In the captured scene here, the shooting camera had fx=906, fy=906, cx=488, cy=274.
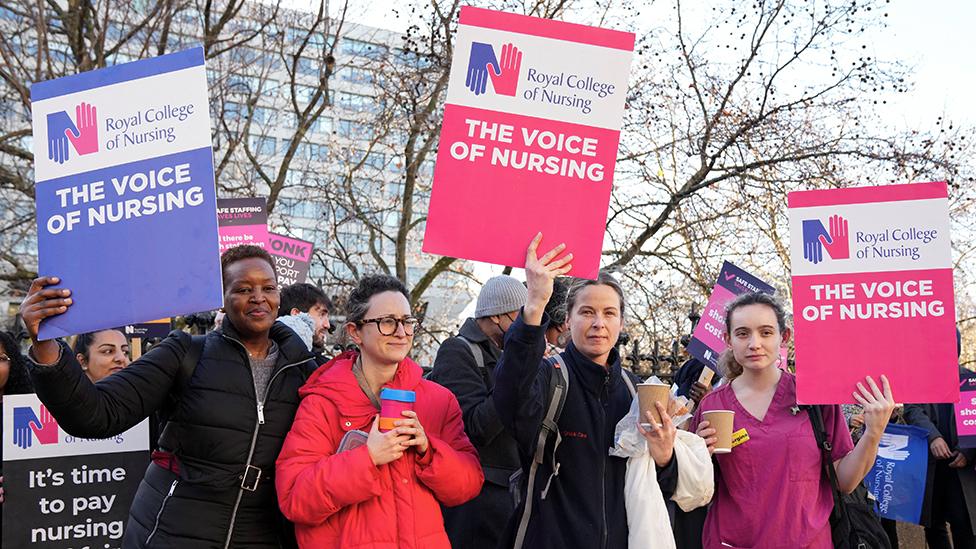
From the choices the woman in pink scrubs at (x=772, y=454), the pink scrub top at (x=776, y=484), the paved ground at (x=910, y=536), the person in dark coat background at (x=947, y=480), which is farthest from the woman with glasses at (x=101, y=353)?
the paved ground at (x=910, y=536)

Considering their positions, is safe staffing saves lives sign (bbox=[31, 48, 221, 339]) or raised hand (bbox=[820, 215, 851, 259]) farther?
raised hand (bbox=[820, 215, 851, 259])

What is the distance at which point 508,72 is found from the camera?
11.0ft

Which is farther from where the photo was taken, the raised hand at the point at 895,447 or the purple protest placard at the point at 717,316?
the purple protest placard at the point at 717,316

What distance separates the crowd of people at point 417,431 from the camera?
2961 mm

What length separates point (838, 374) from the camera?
361cm

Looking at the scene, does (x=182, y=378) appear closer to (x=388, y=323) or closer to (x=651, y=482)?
(x=388, y=323)

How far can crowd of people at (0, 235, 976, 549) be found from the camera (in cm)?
296

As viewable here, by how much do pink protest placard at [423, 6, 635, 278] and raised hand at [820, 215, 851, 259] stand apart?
105 centimetres

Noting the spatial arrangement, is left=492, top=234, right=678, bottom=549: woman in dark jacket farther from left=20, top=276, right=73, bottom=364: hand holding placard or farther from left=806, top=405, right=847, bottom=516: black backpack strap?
left=20, top=276, right=73, bottom=364: hand holding placard

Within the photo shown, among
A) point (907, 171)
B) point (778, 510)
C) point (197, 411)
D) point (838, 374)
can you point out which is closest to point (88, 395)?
point (197, 411)

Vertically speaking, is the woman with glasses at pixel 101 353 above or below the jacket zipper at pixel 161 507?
above

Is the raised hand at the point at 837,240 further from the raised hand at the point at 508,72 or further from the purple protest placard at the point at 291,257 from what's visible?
the purple protest placard at the point at 291,257

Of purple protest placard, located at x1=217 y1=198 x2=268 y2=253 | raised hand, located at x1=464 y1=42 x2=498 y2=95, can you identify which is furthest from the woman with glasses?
raised hand, located at x1=464 y1=42 x2=498 y2=95

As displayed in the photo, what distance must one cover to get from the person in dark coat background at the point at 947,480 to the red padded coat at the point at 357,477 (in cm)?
464
